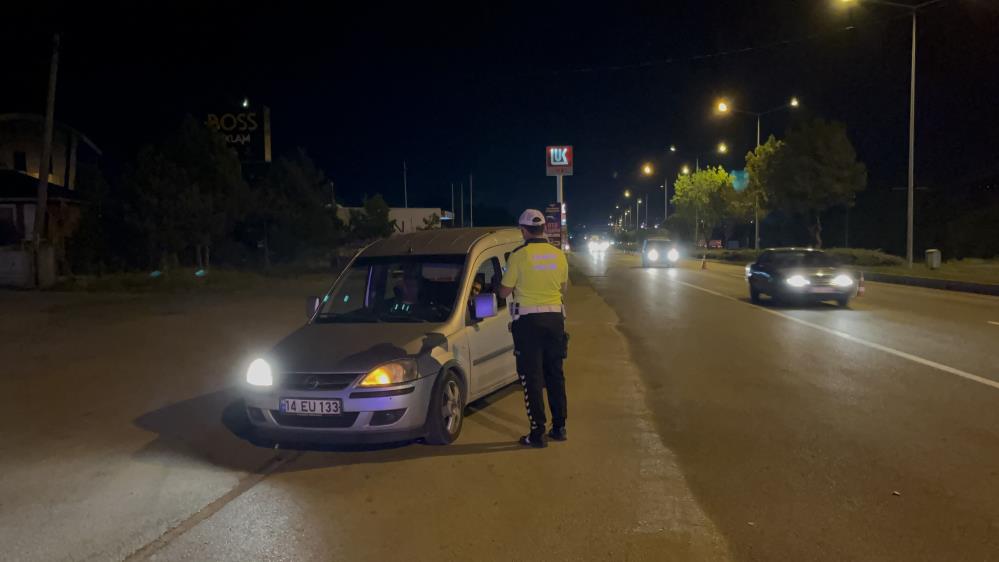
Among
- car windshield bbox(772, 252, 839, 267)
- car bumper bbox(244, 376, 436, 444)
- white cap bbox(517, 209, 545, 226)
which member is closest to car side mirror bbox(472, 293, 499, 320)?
white cap bbox(517, 209, 545, 226)

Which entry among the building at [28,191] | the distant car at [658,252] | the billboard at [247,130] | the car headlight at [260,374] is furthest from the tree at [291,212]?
the car headlight at [260,374]

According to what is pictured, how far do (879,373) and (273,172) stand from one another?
118 feet

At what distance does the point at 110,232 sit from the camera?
3053 centimetres

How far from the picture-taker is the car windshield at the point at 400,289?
771 centimetres

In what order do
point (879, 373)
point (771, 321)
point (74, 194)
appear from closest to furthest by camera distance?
point (879, 373) < point (771, 321) < point (74, 194)

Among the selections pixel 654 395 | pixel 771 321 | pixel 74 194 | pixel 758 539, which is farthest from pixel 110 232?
pixel 758 539

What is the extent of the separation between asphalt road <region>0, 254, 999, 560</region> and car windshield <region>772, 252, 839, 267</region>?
723 cm

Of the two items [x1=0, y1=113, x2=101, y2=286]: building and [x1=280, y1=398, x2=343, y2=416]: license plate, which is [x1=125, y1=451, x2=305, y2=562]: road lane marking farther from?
[x1=0, y1=113, x2=101, y2=286]: building

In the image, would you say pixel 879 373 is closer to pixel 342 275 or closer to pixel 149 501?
pixel 342 275

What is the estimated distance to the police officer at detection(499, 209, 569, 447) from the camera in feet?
21.7

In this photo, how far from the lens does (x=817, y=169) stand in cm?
4312

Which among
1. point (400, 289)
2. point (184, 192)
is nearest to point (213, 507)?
point (400, 289)

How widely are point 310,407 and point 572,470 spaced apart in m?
2.06

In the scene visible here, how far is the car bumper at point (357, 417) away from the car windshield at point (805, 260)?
1496cm
